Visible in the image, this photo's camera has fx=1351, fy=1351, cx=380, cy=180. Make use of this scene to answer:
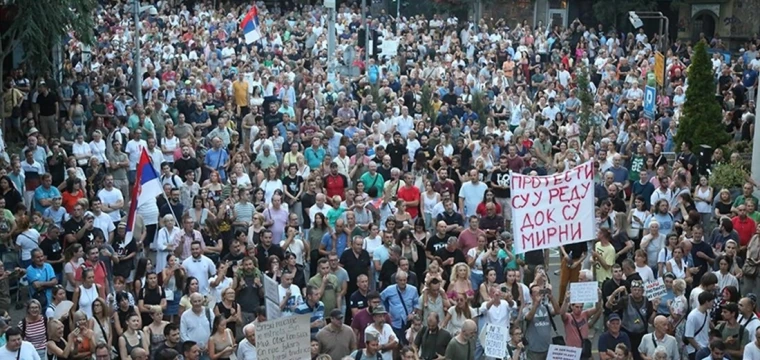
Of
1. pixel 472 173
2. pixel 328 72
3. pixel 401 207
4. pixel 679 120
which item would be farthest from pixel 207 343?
Answer: pixel 328 72

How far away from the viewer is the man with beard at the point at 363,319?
1396cm

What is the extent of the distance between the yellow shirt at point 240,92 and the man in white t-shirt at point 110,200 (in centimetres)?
885

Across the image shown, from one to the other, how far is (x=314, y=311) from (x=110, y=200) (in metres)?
4.59

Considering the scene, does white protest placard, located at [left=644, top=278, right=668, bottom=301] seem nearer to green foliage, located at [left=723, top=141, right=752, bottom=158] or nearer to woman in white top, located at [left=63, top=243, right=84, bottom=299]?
woman in white top, located at [left=63, top=243, right=84, bottom=299]

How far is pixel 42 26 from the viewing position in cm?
2364

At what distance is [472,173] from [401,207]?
147 cm

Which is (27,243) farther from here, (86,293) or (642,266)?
(642,266)

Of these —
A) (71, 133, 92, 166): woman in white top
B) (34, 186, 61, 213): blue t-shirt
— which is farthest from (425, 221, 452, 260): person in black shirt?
(71, 133, 92, 166): woman in white top

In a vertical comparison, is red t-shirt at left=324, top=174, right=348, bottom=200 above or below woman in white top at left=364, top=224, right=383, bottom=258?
above

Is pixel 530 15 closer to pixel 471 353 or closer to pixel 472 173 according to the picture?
pixel 472 173

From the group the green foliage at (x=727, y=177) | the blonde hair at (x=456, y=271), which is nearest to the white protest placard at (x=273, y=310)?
the blonde hair at (x=456, y=271)

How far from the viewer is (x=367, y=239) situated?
16.5 m

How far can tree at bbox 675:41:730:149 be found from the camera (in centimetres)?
2312

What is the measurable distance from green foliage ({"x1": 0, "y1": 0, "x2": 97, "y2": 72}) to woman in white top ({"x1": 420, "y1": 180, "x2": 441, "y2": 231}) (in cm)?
852
